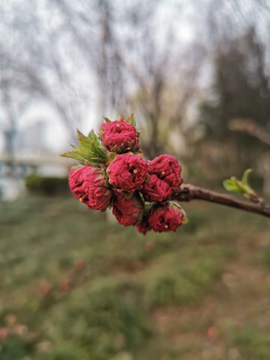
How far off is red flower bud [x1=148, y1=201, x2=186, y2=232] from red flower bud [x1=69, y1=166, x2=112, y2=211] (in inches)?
4.9

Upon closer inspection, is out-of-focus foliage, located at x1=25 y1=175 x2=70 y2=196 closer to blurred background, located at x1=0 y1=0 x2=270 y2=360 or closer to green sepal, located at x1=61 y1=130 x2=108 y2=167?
blurred background, located at x1=0 y1=0 x2=270 y2=360

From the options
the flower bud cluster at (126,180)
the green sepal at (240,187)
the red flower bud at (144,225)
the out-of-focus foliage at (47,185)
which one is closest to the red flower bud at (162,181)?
the flower bud cluster at (126,180)

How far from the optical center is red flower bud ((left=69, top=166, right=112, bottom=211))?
592 millimetres

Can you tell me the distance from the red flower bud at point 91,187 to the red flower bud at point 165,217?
0.41ft

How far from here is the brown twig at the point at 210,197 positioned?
0.67 metres

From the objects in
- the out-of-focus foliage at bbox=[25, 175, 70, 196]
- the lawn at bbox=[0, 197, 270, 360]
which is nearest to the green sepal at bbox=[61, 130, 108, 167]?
the lawn at bbox=[0, 197, 270, 360]

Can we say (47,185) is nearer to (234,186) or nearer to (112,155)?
(234,186)

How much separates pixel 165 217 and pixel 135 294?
328 centimetres

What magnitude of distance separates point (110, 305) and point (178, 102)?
8293 millimetres

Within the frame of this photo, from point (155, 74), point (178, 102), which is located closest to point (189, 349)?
point (155, 74)

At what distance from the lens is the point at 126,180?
556mm

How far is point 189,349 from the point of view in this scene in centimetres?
275

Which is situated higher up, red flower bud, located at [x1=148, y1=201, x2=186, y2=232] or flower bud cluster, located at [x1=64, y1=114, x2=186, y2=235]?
flower bud cluster, located at [x1=64, y1=114, x2=186, y2=235]

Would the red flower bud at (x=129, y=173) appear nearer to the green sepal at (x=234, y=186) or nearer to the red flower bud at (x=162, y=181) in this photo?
the red flower bud at (x=162, y=181)
